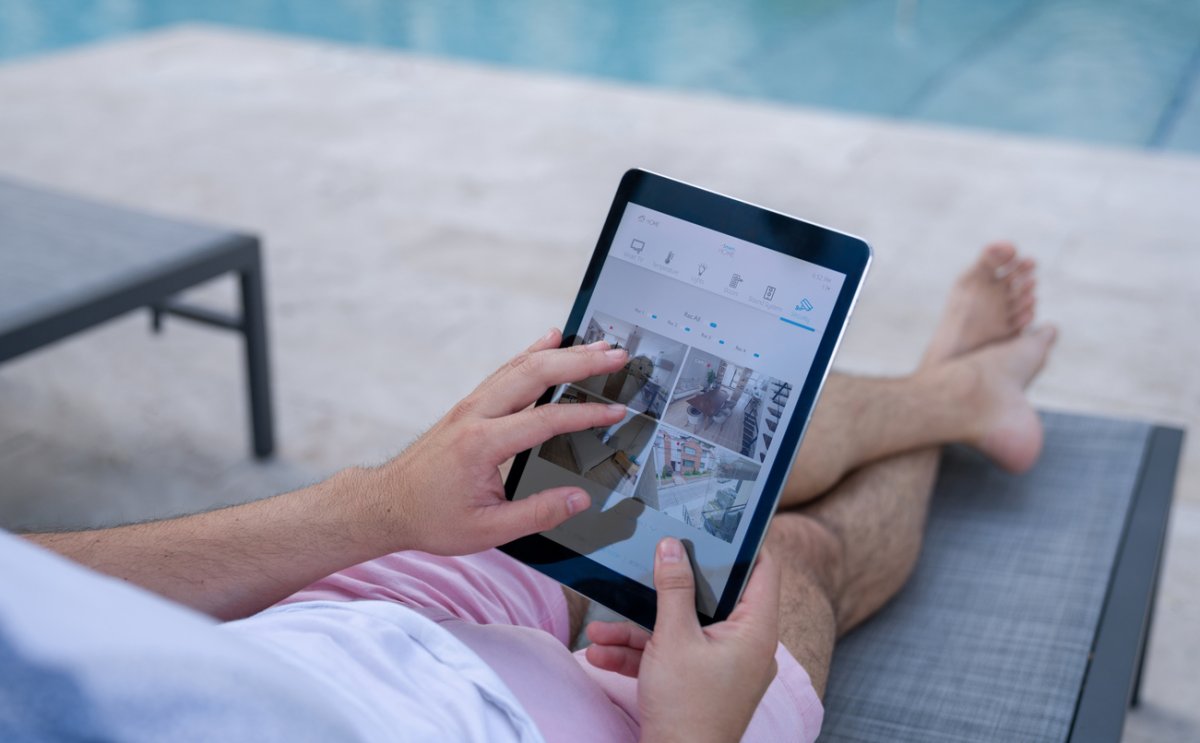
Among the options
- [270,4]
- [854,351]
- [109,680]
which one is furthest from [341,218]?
[270,4]

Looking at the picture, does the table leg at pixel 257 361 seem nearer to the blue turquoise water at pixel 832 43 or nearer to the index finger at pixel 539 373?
the index finger at pixel 539 373

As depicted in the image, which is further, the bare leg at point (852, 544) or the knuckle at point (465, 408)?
the bare leg at point (852, 544)

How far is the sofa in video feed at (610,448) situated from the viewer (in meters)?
0.97

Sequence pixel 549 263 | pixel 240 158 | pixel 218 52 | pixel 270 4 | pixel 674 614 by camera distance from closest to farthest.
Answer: pixel 674 614
pixel 549 263
pixel 240 158
pixel 218 52
pixel 270 4

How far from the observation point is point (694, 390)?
38.4 inches

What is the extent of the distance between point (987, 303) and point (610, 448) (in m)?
1.04

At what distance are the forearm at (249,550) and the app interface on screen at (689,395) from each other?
0.15 metres

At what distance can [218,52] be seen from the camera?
547cm

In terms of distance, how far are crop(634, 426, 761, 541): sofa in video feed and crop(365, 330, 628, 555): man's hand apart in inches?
3.0

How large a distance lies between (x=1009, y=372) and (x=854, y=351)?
3.66 ft

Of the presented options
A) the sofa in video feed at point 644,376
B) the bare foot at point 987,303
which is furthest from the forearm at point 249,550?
the bare foot at point 987,303

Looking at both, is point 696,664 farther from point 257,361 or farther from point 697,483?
point 257,361

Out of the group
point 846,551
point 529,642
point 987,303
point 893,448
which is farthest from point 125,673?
point 987,303

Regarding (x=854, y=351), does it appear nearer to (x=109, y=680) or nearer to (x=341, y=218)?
(x=341, y=218)
